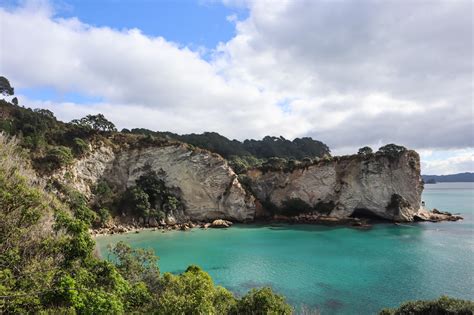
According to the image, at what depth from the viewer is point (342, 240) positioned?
35375mm

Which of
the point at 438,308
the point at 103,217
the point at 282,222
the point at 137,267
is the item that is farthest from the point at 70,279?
the point at 282,222

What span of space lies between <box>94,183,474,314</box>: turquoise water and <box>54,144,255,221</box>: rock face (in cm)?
784

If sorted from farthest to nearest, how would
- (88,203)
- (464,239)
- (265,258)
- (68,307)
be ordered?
1. (88,203)
2. (464,239)
3. (265,258)
4. (68,307)

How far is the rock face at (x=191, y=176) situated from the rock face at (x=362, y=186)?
31.5 ft

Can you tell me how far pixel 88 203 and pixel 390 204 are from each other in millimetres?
47426

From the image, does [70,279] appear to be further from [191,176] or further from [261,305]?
[191,176]

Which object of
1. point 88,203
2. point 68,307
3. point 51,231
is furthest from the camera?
point 88,203

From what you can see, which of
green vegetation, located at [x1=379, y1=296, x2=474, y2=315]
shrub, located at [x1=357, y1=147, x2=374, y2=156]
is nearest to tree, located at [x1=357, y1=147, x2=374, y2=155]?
shrub, located at [x1=357, y1=147, x2=374, y2=156]

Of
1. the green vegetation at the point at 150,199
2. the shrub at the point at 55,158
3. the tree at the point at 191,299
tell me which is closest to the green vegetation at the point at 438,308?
the tree at the point at 191,299

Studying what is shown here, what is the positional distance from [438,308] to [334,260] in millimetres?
14472

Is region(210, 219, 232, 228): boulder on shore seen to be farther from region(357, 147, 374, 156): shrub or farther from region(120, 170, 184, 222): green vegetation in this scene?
region(357, 147, 374, 156): shrub

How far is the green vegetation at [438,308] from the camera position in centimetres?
1170

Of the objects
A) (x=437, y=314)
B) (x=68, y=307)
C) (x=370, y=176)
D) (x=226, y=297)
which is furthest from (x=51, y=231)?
(x=370, y=176)

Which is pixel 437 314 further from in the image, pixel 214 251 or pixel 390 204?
pixel 390 204
